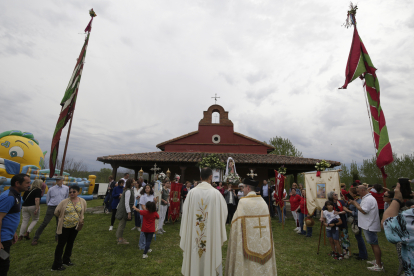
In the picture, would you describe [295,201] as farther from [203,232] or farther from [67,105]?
[67,105]

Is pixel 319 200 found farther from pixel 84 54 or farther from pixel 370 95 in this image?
pixel 84 54

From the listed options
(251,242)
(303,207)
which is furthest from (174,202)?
(251,242)

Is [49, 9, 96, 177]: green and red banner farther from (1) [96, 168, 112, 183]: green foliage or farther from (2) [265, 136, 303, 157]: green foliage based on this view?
(1) [96, 168, 112, 183]: green foliage

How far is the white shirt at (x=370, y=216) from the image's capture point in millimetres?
4867

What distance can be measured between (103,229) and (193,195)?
6.34 metres

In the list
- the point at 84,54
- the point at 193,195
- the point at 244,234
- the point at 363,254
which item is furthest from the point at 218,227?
the point at 84,54

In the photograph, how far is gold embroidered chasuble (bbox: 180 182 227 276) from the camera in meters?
3.57

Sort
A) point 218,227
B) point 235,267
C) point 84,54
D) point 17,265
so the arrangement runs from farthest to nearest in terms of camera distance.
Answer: point 84,54 < point 17,265 < point 218,227 < point 235,267

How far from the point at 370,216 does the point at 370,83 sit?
4347 millimetres

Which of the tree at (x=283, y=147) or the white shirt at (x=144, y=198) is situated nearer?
the white shirt at (x=144, y=198)

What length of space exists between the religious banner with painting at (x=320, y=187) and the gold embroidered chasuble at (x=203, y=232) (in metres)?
4.81

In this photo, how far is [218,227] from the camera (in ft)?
12.1

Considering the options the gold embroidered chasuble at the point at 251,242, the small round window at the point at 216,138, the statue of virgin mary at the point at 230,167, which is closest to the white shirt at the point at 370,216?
the gold embroidered chasuble at the point at 251,242

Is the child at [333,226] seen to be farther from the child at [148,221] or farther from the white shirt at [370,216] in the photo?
the child at [148,221]
